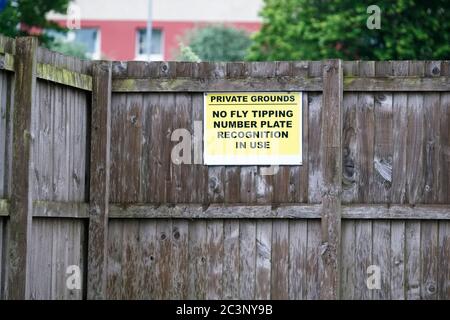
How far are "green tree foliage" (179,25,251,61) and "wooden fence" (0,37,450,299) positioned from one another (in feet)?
108

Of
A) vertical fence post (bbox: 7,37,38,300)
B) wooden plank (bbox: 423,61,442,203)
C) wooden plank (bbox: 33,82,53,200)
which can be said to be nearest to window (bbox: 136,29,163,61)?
wooden plank (bbox: 423,61,442,203)

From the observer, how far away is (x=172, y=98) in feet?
35.3

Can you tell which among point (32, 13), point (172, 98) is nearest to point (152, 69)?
point (172, 98)

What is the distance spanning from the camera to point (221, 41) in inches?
1826

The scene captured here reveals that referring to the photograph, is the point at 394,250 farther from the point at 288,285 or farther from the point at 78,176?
the point at 78,176

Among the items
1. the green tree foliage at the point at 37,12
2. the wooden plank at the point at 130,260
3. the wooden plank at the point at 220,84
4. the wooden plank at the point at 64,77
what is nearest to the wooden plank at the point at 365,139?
the wooden plank at the point at 220,84

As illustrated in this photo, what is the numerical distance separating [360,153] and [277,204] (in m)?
0.86

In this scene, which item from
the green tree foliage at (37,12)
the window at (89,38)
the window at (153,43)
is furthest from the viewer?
the window at (89,38)

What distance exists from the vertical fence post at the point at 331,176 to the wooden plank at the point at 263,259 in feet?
1.54

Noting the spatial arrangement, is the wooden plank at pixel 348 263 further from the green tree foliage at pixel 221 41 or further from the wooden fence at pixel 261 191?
the green tree foliage at pixel 221 41

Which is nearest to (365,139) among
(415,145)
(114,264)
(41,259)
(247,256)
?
(415,145)

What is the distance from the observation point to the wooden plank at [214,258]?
1057cm

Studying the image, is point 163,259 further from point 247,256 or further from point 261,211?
point 261,211

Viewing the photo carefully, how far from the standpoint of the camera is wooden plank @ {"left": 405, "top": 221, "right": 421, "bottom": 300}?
10445 millimetres
